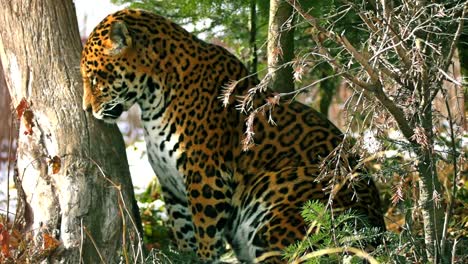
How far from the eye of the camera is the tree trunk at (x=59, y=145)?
7.96 meters

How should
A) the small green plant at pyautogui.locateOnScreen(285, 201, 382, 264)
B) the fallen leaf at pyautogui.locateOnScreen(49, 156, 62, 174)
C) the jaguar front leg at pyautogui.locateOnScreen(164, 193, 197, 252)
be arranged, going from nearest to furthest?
the small green plant at pyautogui.locateOnScreen(285, 201, 382, 264) < the fallen leaf at pyautogui.locateOnScreen(49, 156, 62, 174) < the jaguar front leg at pyautogui.locateOnScreen(164, 193, 197, 252)

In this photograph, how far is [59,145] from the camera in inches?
316

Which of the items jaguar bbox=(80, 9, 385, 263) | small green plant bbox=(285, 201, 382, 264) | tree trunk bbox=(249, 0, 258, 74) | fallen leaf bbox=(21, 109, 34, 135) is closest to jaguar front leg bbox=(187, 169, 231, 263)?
jaguar bbox=(80, 9, 385, 263)

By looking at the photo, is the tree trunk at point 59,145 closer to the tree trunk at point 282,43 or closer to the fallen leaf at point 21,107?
the fallen leaf at point 21,107

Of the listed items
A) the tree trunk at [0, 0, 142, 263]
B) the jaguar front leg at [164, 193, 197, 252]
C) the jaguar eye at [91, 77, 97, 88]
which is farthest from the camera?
the jaguar front leg at [164, 193, 197, 252]

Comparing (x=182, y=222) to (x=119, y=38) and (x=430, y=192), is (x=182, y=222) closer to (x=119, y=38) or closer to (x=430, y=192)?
(x=119, y=38)

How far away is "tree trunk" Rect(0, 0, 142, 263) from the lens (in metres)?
7.96

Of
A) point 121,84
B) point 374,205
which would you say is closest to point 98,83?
point 121,84

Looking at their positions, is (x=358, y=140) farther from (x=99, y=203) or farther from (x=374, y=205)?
(x=99, y=203)

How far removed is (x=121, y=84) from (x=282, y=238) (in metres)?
1.98

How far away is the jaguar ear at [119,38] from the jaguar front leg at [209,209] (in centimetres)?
124

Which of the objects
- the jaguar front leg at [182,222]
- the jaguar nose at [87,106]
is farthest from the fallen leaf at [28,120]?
the jaguar front leg at [182,222]

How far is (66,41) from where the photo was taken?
8289 mm

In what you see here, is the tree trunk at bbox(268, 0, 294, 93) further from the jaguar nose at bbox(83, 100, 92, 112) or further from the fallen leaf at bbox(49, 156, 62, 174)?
the fallen leaf at bbox(49, 156, 62, 174)
